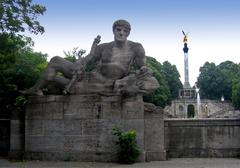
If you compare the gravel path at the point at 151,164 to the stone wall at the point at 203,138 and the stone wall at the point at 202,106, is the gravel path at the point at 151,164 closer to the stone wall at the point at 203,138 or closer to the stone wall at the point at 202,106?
the stone wall at the point at 203,138

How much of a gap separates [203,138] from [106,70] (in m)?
3.72

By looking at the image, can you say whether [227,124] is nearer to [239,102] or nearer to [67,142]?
[67,142]

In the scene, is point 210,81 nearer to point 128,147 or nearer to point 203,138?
point 203,138

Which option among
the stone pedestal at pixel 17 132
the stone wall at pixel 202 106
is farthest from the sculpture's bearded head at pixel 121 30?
the stone wall at pixel 202 106

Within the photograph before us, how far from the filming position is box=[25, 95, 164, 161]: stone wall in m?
13.2

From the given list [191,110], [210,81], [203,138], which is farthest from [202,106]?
[203,138]

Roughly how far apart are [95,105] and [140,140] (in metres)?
1.67

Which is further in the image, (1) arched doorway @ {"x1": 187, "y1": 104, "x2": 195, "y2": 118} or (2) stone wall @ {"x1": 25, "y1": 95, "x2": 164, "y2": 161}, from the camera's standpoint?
(1) arched doorway @ {"x1": 187, "y1": 104, "x2": 195, "y2": 118}

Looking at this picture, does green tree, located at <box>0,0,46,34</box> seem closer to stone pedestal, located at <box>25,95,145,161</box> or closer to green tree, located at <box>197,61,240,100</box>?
stone pedestal, located at <box>25,95,145,161</box>

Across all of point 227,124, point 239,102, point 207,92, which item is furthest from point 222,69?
point 227,124

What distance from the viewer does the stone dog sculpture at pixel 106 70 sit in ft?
44.6

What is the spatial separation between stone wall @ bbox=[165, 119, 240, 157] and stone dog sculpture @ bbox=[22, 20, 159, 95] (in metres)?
1.83

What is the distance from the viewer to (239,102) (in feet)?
261

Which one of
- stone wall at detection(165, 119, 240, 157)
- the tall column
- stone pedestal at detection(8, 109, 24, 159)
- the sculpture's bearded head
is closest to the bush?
stone wall at detection(165, 119, 240, 157)
